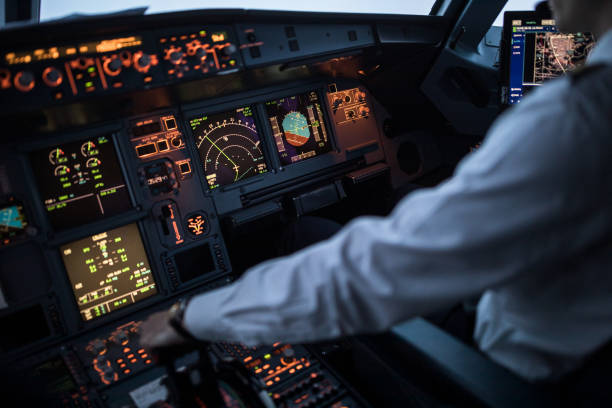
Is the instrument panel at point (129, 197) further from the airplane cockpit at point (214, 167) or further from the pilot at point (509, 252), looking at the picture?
the pilot at point (509, 252)

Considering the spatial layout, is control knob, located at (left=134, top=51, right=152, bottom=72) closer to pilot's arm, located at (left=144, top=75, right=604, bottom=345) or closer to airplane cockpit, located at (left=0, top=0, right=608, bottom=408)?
airplane cockpit, located at (left=0, top=0, right=608, bottom=408)

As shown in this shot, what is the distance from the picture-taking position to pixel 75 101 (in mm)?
1404

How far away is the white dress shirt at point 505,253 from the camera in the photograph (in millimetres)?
531

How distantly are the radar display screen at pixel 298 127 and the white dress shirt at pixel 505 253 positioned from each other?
1483 mm

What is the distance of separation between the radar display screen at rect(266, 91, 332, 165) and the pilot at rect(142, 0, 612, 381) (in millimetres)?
1482

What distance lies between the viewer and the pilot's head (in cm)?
73

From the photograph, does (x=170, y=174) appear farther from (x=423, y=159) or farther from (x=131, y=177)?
(x=423, y=159)

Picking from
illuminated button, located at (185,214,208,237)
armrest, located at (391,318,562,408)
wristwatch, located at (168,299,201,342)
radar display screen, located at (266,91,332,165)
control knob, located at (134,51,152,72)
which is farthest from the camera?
radar display screen, located at (266,91,332,165)

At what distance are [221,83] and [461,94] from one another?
1.35m

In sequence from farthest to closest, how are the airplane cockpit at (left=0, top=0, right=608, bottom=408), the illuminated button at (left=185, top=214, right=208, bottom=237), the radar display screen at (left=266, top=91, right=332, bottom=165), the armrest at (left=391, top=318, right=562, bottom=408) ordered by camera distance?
the radar display screen at (left=266, top=91, right=332, bottom=165), the illuminated button at (left=185, top=214, right=208, bottom=237), the airplane cockpit at (left=0, top=0, right=608, bottom=408), the armrest at (left=391, top=318, right=562, bottom=408)

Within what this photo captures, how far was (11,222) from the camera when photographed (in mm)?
1555

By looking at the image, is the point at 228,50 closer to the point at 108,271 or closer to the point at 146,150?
the point at 146,150

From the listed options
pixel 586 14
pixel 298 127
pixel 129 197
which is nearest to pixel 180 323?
pixel 586 14

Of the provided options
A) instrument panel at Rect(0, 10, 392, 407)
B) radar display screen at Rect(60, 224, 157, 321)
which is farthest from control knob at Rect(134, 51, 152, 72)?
radar display screen at Rect(60, 224, 157, 321)
